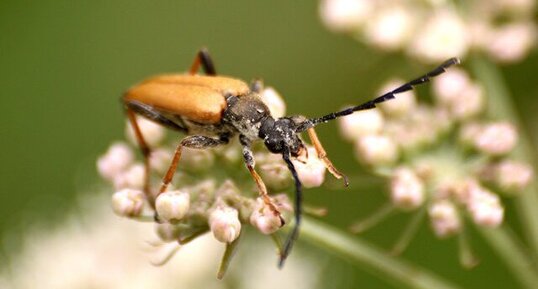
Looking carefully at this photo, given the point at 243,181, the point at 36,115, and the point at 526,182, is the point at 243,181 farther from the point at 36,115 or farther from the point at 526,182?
the point at 36,115

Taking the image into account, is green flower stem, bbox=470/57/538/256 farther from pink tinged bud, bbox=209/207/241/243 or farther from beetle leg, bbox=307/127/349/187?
pink tinged bud, bbox=209/207/241/243

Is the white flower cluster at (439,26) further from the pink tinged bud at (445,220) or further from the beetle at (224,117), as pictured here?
the pink tinged bud at (445,220)

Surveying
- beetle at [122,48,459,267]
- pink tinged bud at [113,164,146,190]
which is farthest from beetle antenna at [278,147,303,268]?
pink tinged bud at [113,164,146,190]

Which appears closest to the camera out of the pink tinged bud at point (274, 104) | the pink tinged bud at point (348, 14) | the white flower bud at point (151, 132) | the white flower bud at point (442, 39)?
the pink tinged bud at point (274, 104)

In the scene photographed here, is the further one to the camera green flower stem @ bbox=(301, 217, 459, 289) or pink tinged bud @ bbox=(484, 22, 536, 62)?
pink tinged bud @ bbox=(484, 22, 536, 62)

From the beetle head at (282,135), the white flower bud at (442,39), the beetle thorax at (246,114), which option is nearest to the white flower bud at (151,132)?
the beetle thorax at (246,114)

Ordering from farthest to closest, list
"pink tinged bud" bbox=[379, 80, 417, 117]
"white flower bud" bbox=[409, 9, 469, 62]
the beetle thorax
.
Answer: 1. "white flower bud" bbox=[409, 9, 469, 62]
2. "pink tinged bud" bbox=[379, 80, 417, 117]
3. the beetle thorax

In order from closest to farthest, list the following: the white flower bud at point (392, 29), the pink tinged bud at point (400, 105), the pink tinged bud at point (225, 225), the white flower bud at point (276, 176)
Answer: the pink tinged bud at point (225, 225) < the white flower bud at point (276, 176) < the pink tinged bud at point (400, 105) < the white flower bud at point (392, 29)
